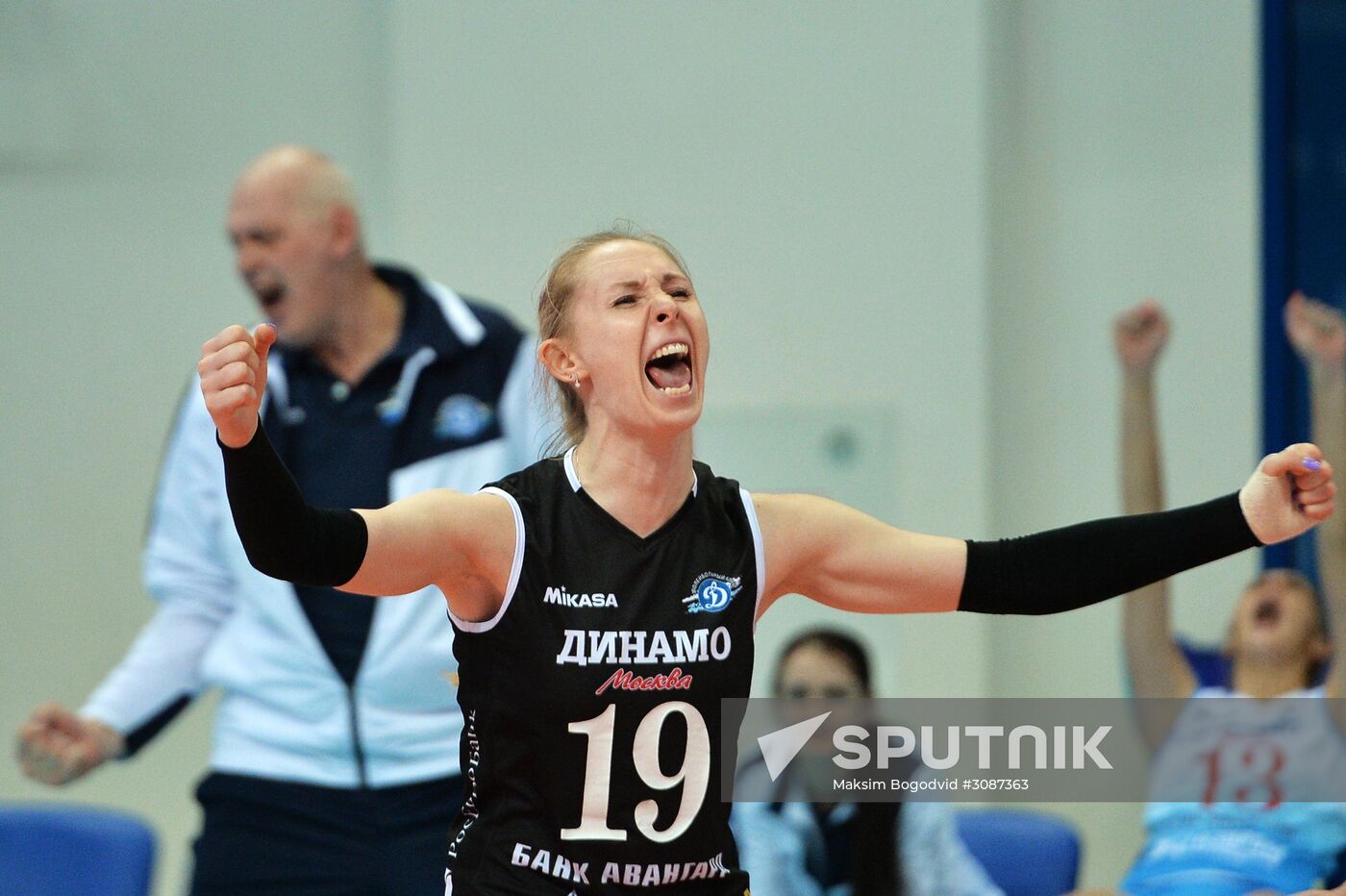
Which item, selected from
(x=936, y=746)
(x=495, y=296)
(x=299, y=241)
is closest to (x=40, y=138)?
(x=495, y=296)

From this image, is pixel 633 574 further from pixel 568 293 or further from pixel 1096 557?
pixel 1096 557

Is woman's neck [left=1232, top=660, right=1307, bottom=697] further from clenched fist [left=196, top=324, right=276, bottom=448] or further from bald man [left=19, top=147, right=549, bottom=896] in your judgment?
clenched fist [left=196, top=324, right=276, bottom=448]

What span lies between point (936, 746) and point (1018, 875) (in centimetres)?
30

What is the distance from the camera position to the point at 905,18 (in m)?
4.32

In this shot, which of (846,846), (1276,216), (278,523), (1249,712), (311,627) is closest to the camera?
(278,523)

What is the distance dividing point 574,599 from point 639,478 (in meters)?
0.18

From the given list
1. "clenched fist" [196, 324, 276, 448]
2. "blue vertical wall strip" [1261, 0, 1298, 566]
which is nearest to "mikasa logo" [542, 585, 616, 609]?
"clenched fist" [196, 324, 276, 448]

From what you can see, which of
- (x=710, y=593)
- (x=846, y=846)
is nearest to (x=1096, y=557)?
(x=710, y=593)

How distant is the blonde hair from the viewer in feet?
6.56

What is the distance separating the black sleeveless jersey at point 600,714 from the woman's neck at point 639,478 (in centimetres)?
3

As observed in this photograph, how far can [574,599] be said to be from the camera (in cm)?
182

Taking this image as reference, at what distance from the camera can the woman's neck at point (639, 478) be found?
191cm

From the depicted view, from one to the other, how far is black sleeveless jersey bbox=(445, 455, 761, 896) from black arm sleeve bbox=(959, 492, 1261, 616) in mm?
312

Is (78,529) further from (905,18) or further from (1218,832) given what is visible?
(1218,832)
